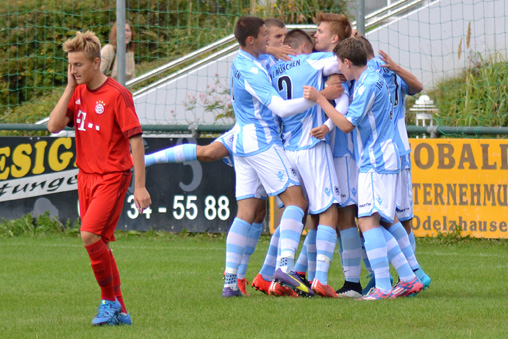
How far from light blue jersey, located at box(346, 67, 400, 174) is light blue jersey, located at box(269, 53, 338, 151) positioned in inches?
13.9

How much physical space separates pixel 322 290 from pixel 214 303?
80 cm

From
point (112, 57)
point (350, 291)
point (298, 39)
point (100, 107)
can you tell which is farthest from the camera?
point (112, 57)

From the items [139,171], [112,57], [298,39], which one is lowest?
[139,171]

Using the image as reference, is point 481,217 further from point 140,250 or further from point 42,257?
point 42,257

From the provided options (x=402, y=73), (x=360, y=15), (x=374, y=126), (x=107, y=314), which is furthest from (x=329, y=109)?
(x=360, y=15)

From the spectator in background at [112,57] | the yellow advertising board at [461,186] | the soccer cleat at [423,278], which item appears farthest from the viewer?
the spectator in background at [112,57]

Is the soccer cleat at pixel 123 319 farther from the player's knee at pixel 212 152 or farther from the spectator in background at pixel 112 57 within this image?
the spectator in background at pixel 112 57

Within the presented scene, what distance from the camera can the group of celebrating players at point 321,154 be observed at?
669 cm

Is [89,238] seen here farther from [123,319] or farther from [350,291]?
[350,291]

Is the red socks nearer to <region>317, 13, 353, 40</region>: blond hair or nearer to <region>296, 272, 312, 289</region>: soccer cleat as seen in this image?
<region>296, 272, 312, 289</region>: soccer cleat

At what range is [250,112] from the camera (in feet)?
22.8

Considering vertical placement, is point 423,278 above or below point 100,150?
below

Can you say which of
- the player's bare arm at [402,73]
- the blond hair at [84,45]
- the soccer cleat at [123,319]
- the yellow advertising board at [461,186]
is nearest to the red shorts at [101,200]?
the soccer cleat at [123,319]

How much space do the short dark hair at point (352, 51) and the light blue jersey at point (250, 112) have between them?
0.56 m
